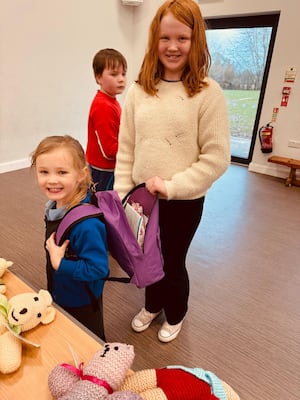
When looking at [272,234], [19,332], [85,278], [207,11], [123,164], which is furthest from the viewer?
[207,11]

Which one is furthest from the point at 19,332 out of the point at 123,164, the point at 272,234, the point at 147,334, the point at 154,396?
the point at 272,234

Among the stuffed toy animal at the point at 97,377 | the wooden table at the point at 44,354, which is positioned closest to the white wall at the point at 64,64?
the wooden table at the point at 44,354

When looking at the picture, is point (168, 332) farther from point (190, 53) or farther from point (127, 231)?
point (190, 53)

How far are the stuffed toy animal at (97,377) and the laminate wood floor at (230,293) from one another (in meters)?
0.86

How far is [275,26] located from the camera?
368 cm

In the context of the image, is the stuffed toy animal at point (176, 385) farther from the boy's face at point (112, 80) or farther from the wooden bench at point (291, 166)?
the wooden bench at point (291, 166)

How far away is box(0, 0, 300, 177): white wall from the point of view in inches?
136

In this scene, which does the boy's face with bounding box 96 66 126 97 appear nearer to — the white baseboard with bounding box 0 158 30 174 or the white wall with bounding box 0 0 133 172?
the white wall with bounding box 0 0 133 172

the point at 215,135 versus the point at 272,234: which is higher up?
the point at 215,135

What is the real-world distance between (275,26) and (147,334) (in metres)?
3.79

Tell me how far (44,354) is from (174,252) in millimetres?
693

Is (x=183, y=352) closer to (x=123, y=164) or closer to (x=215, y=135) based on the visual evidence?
(x=123, y=164)

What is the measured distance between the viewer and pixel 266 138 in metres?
3.92

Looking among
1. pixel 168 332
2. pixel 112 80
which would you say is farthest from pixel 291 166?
pixel 168 332
